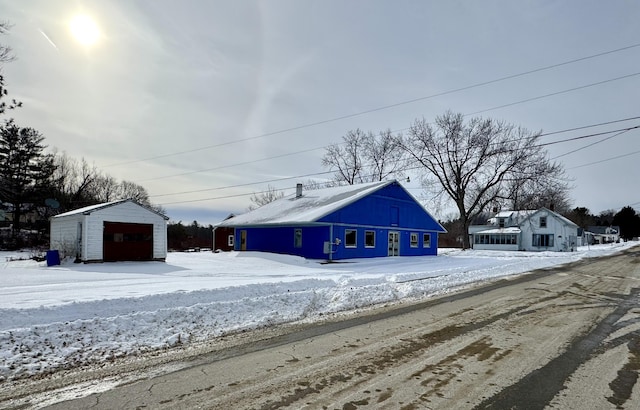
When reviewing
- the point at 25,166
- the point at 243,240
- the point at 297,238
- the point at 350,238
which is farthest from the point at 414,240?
the point at 25,166

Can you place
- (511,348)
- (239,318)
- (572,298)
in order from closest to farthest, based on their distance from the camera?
(511,348), (239,318), (572,298)

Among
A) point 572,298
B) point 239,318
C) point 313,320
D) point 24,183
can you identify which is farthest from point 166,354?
point 24,183

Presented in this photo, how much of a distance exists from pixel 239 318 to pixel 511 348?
477 centimetres

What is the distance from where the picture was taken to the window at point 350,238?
24656mm

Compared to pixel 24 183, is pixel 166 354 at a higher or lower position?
Answer: lower

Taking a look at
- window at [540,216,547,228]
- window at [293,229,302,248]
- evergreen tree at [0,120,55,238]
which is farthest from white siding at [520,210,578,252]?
evergreen tree at [0,120,55,238]

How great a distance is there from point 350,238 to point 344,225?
125 centimetres

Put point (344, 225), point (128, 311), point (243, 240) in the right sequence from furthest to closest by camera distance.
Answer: point (243, 240) → point (344, 225) → point (128, 311)

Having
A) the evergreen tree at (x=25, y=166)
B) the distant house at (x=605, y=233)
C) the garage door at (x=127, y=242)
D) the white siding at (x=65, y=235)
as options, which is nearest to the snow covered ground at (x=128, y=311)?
the garage door at (x=127, y=242)

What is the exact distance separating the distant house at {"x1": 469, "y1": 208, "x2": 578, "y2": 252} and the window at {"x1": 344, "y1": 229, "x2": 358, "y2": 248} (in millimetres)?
34400

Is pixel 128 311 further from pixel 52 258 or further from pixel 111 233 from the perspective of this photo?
pixel 111 233

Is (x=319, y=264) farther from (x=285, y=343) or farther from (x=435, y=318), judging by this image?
(x=285, y=343)

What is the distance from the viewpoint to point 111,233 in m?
20.2

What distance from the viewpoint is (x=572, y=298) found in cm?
1075
